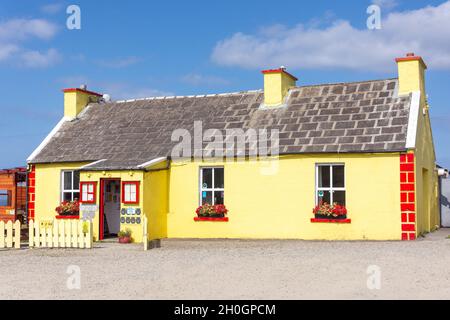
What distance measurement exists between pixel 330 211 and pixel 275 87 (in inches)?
214

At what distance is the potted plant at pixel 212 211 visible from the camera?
59.6ft

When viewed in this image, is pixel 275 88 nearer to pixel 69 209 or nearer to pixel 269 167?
pixel 269 167

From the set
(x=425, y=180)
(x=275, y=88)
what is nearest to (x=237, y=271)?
(x=275, y=88)

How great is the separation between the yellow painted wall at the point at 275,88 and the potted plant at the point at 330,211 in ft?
15.3

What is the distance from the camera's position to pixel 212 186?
61.1 feet

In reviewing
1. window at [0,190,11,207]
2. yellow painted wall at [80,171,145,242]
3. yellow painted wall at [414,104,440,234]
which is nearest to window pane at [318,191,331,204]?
yellow painted wall at [414,104,440,234]

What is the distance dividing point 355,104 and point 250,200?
474cm

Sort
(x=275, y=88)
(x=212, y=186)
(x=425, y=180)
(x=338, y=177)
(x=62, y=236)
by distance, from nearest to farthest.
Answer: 1. (x=62, y=236)
2. (x=338, y=177)
3. (x=212, y=186)
4. (x=425, y=180)
5. (x=275, y=88)

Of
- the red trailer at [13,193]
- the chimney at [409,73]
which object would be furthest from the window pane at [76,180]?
the chimney at [409,73]

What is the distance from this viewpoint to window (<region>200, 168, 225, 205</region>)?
18594mm

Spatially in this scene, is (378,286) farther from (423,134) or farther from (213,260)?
(423,134)

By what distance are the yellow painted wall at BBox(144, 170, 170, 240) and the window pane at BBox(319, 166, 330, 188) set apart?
202 inches

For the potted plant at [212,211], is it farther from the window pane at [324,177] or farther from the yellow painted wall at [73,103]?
the yellow painted wall at [73,103]
